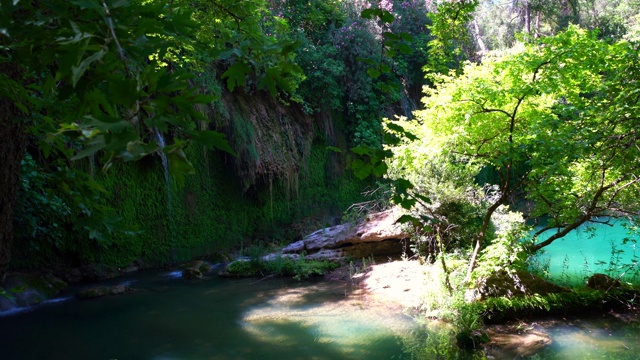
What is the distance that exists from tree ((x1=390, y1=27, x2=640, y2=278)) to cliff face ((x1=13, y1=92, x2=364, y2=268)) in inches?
243

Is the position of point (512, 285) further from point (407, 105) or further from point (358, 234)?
point (407, 105)

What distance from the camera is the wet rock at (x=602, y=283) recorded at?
6930 millimetres

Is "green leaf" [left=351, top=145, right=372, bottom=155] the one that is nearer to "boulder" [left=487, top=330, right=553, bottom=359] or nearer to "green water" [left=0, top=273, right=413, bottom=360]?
"green water" [left=0, top=273, right=413, bottom=360]

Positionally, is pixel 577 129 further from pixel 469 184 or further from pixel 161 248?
pixel 161 248

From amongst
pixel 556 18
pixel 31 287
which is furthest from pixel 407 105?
pixel 31 287

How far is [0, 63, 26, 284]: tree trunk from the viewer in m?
1.87

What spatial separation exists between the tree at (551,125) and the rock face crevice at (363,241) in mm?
3109

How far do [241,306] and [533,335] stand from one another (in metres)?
4.37

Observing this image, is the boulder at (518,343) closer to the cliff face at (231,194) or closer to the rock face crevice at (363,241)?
the rock face crevice at (363,241)

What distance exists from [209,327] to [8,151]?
5.05 meters

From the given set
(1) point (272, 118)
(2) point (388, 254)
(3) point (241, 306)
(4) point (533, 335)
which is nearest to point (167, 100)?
(4) point (533, 335)

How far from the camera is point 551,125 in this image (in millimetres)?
4824

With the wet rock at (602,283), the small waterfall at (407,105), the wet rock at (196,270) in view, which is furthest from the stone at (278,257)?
the small waterfall at (407,105)

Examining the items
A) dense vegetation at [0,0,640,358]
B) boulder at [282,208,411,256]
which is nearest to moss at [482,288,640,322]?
dense vegetation at [0,0,640,358]
